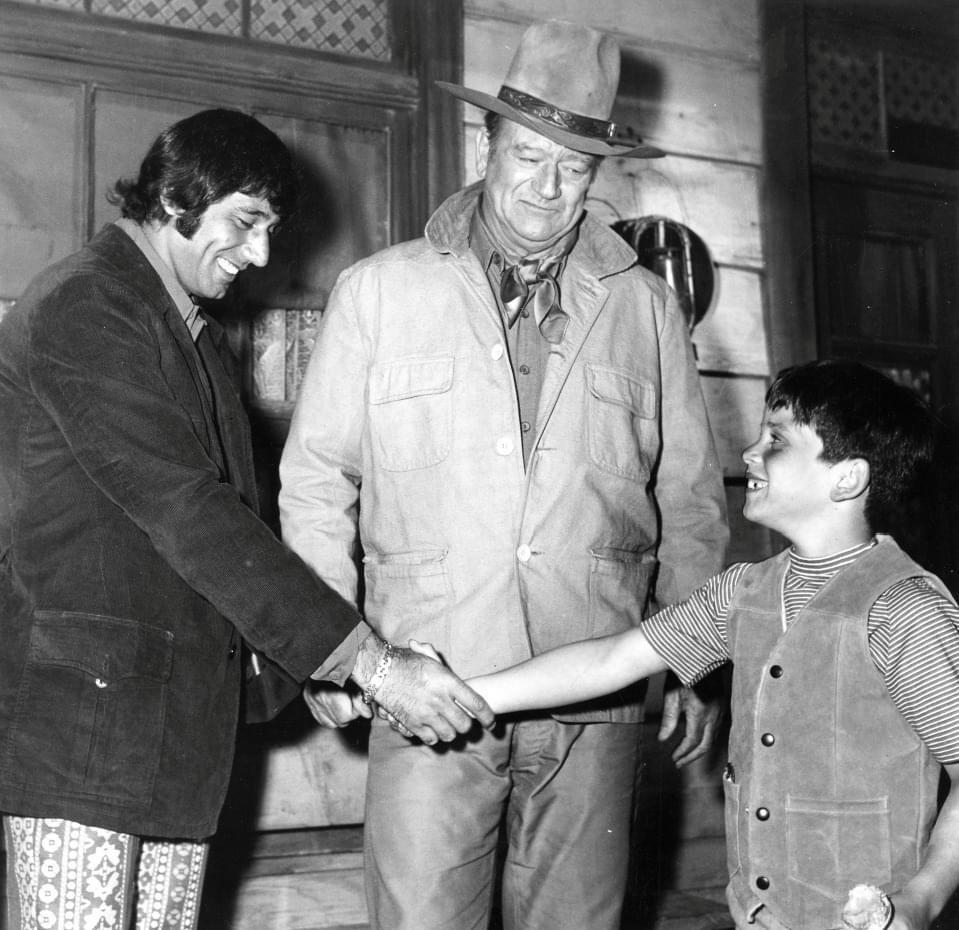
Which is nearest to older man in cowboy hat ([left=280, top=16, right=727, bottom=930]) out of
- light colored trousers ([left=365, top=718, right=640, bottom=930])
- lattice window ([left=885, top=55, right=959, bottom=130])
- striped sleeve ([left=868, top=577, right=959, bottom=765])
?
light colored trousers ([left=365, top=718, right=640, bottom=930])

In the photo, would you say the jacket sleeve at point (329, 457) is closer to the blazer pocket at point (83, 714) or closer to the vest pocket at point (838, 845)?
the blazer pocket at point (83, 714)

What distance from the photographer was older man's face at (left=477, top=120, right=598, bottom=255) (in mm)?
2307

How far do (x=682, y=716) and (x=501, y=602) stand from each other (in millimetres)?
549

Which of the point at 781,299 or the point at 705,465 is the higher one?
the point at 781,299

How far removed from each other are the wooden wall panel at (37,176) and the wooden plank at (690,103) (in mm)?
1617

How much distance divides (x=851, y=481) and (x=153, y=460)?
115 cm

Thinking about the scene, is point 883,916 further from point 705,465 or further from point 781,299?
point 781,299

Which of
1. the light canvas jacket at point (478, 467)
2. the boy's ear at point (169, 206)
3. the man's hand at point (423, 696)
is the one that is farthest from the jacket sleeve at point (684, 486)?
the boy's ear at point (169, 206)

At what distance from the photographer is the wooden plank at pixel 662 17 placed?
3.53m

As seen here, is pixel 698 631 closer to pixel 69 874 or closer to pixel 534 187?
pixel 534 187

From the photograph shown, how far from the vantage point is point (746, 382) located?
3.76m

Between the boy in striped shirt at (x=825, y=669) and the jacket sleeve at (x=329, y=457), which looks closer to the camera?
the boy in striped shirt at (x=825, y=669)

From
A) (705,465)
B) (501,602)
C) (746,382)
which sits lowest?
(501,602)

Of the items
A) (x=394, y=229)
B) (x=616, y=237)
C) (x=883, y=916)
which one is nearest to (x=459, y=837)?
(x=883, y=916)
